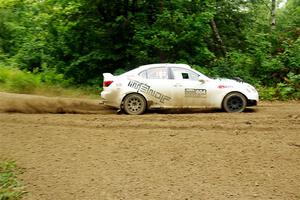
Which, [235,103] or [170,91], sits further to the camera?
[235,103]

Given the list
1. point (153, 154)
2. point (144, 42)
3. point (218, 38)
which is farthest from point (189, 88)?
point (218, 38)

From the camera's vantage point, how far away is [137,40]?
1889cm

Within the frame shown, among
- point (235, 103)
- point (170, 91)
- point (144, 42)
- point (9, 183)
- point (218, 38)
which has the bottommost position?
point (9, 183)

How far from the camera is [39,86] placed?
1689 centimetres

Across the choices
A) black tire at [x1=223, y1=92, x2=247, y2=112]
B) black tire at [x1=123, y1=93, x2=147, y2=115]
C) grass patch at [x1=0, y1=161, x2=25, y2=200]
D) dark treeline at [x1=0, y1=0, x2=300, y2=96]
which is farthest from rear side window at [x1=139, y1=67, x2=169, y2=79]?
grass patch at [x1=0, y1=161, x2=25, y2=200]

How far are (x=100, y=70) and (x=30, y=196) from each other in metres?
13.6

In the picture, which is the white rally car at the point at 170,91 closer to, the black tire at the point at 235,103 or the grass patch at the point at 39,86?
the black tire at the point at 235,103

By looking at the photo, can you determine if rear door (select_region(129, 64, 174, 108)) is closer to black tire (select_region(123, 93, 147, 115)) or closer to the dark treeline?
black tire (select_region(123, 93, 147, 115))

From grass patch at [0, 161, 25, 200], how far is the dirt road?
0.51ft

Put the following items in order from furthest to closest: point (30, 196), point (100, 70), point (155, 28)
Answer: point (100, 70), point (155, 28), point (30, 196)

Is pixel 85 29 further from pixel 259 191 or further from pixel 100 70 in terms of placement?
pixel 259 191

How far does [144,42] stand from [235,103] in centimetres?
615

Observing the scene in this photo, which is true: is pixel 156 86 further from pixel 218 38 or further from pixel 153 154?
pixel 218 38

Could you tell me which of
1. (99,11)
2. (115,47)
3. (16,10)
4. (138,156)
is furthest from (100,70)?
(138,156)
